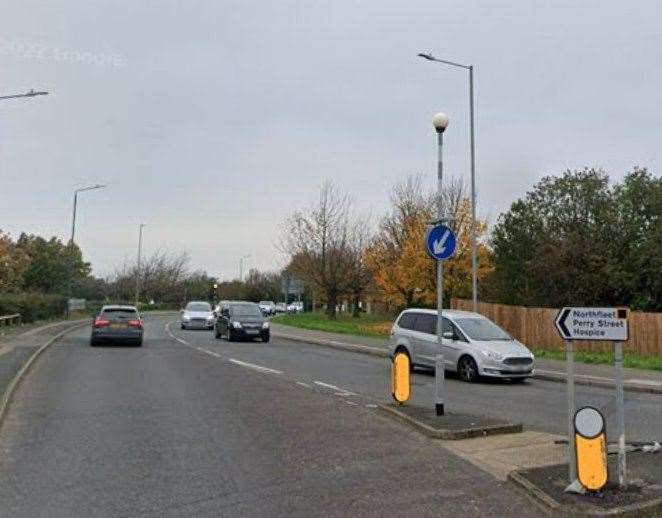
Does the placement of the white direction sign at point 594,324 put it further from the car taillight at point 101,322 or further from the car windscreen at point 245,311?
the car windscreen at point 245,311

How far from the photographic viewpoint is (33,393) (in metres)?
13.8

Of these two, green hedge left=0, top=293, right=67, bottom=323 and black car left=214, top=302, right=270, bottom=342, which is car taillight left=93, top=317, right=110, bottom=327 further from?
green hedge left=0, top=293, right=67, bottom=323

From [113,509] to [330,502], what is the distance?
1860 millimetres

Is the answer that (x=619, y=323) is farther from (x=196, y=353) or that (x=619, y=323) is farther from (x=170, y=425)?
(x=196, y=353)

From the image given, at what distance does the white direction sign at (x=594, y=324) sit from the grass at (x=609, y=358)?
1553 centimetres

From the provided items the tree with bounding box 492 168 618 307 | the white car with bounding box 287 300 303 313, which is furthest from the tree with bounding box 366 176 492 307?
the white car with bounding box 287 300 303 313

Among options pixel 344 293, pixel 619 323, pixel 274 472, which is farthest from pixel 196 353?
pixel 344 293

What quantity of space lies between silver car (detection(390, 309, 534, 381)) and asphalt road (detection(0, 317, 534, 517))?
2808mm

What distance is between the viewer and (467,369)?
1777 centimetres

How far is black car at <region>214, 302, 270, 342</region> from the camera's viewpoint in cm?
3106

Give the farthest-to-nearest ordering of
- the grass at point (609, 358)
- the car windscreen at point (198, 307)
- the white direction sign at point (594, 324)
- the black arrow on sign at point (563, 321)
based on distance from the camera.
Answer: the car windscreen at point (198, 307) → the grass at point (609, 358) → the black arrow on sign at point (563, 321) → the white direction sign at point (594, 324)

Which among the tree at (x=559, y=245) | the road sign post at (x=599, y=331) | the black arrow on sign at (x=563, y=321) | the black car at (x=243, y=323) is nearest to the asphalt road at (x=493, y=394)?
the road sign post at (x=599, y=331)

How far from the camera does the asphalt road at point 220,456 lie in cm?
657

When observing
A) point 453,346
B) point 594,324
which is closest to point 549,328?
point 453,346
